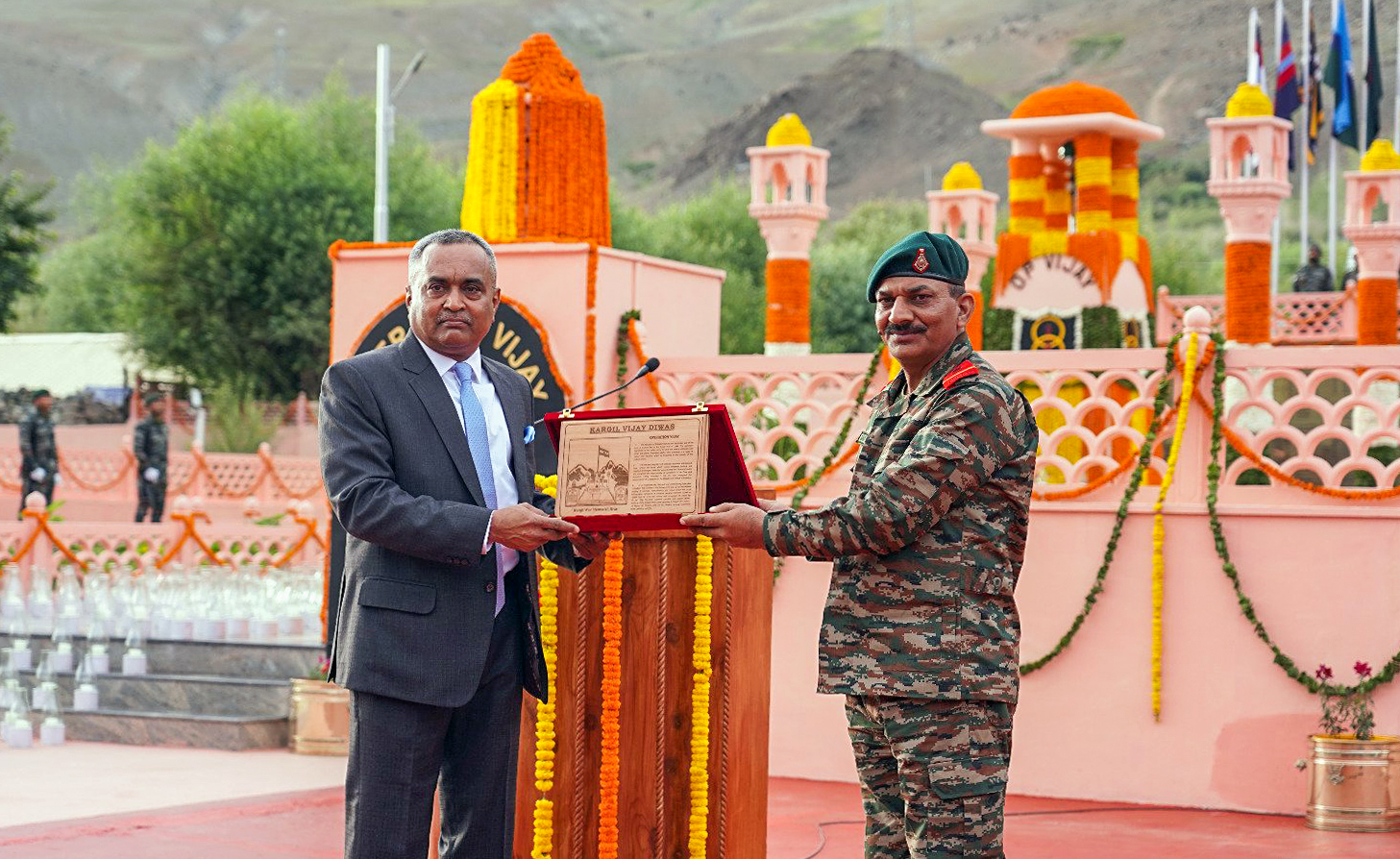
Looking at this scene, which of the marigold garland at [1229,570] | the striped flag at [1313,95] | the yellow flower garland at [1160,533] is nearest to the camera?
the marigold garland at [1229,570]

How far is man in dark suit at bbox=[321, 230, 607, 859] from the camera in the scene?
13.4 feet

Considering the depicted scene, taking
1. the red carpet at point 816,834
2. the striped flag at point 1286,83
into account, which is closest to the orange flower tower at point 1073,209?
the striped flag at point 1286,83

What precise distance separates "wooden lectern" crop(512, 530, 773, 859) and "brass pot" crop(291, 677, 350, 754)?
4.74m

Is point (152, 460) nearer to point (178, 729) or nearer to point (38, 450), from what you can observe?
point (38, 450)

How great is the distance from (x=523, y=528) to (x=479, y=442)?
0.33m

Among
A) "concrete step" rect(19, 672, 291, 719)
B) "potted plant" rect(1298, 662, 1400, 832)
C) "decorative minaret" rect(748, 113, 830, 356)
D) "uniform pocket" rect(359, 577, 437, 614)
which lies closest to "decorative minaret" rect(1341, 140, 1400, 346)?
"decorative minaret" rect(748, 113, 830, 356)

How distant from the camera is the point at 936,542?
3.86 metres

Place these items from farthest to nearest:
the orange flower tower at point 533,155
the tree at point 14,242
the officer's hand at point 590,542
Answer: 1. the tree at point 14,242
2. the orange flower tower at point 533,155
3. the officer's hand at point 590,542

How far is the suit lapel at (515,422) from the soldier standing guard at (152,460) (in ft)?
49.7

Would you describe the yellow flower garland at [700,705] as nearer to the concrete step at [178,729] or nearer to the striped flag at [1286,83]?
the concrete step at [178,729]

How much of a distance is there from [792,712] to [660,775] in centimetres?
438

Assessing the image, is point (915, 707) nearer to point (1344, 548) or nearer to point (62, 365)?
point (1344, 548)

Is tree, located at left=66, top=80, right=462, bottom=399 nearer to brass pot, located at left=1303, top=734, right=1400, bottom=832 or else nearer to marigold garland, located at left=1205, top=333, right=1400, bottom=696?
marigold garland, located at left=1205, top=333, right=1400, bottom=696

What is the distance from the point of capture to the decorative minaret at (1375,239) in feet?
71.5
